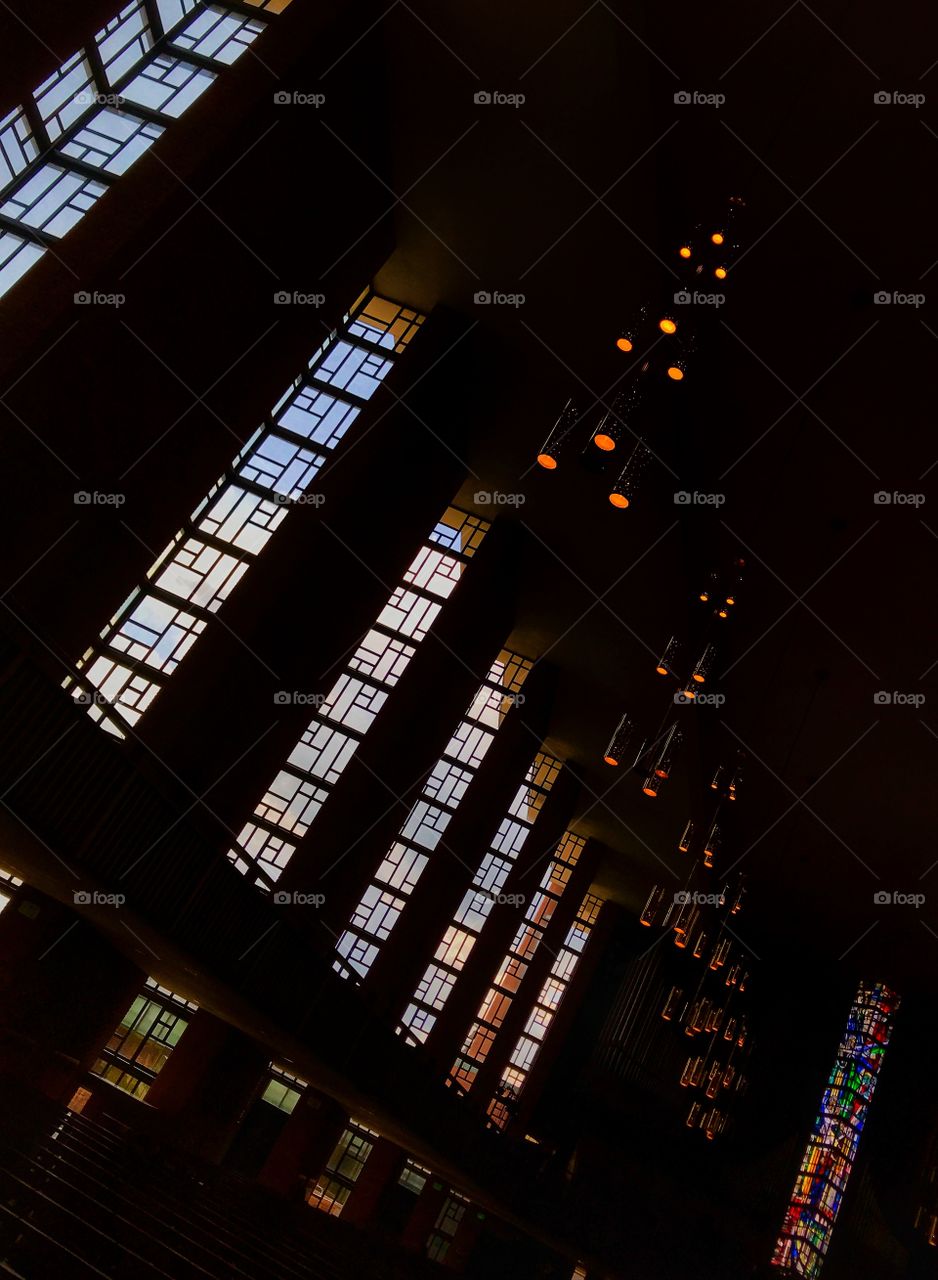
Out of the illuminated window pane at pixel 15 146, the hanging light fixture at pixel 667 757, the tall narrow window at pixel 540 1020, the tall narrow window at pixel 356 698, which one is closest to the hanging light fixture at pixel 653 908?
the hanging light fixture at pixel 667 757

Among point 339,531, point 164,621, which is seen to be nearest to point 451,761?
point 339,531

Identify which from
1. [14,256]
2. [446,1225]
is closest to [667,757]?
[14,256]

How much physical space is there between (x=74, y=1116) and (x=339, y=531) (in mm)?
8917

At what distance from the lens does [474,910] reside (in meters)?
24.8

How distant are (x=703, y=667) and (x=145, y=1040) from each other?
11.6 meters

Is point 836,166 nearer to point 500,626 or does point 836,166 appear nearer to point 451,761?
point 500,626
